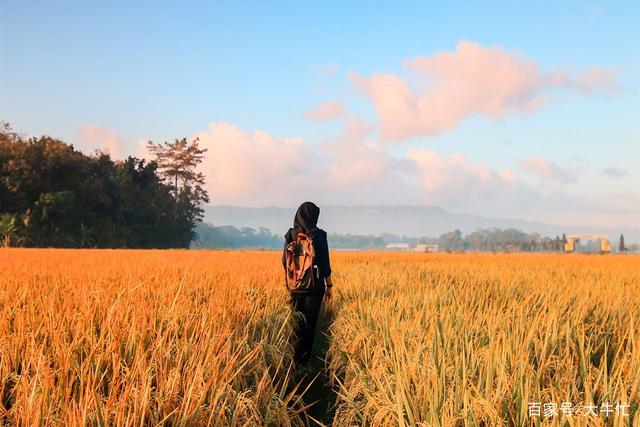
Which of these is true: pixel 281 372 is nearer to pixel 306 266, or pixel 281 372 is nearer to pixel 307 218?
pixel 306 266

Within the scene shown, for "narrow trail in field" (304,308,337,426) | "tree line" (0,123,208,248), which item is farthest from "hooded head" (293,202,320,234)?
"tree line" (0,123,208,248)

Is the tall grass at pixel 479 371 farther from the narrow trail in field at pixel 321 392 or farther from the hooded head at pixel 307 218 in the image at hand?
the hooded head at pixel 307 218

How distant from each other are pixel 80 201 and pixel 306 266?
3844 cm

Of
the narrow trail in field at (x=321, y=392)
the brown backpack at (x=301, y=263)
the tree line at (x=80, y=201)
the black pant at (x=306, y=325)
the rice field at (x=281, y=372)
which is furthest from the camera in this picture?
the tree line at (x=80, y=201)

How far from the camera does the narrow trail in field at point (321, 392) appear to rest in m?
3.84

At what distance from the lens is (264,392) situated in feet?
8.86

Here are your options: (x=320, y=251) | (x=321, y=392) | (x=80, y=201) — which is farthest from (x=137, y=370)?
(x=80, y=201)

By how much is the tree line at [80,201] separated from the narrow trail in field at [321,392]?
30.3 meters

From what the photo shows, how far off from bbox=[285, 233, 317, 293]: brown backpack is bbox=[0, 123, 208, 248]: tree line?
102ft

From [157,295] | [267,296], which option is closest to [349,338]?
[267,296]

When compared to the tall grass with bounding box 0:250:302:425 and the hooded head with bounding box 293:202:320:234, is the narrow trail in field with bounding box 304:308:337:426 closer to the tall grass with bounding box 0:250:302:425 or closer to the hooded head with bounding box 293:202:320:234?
the tall grass with bounding box 0:250:302:425

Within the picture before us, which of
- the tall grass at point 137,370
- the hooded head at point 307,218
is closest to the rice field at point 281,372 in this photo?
the tall grass at point 137,370

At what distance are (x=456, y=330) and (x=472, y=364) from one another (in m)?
0.95

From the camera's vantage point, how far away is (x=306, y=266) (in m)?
5.31
